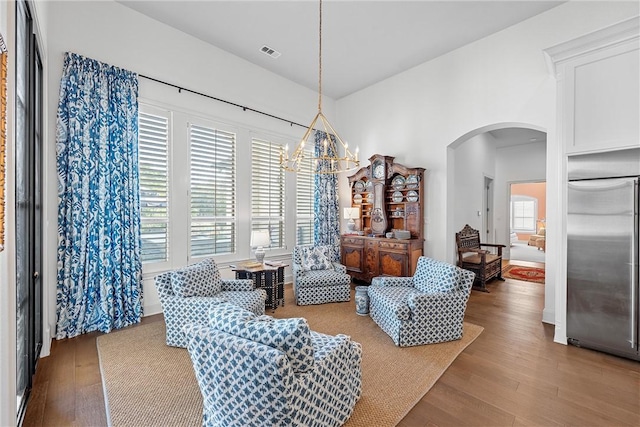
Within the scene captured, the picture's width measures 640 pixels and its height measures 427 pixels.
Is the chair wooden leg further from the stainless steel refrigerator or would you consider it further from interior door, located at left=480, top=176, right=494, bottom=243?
interior door, located at left=480, top=176, right=494, bottom=243

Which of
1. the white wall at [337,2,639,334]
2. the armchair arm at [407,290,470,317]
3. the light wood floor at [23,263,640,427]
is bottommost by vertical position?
the light wood floor at [23,263,640,427]

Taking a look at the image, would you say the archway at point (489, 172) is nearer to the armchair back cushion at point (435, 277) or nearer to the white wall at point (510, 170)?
the white wall at point (510, 170)

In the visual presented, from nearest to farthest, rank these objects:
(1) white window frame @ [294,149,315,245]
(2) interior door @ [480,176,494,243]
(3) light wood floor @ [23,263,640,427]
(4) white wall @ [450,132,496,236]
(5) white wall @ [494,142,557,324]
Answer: (3) light wood floor @ [23,263,640,427] → (1) white window frame @ [294,149,315,245] → (4) white wall @ [450,132,496,236] → (2) interior door @ [480,176,494,243] → (5) white wall @ [494,142,557,324]

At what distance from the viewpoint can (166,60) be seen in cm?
409

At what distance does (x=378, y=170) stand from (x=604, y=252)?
3330mm

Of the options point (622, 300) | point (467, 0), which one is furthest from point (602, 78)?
point (622, 300)

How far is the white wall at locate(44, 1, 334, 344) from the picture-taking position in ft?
10.7

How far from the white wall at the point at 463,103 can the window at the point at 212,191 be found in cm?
284

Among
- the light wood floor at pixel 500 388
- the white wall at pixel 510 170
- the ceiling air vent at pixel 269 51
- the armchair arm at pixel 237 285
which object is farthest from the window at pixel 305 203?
the white wall at pixel 510 170

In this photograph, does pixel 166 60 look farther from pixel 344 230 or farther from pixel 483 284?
pixel 483 284

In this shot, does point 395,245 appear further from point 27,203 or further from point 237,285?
point 27,203

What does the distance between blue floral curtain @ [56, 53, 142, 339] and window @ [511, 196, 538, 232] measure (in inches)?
589

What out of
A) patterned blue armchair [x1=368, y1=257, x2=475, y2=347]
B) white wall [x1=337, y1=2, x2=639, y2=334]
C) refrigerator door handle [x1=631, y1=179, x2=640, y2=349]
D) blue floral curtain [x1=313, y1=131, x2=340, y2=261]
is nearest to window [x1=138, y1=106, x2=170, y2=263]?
blue floral curtain [x1=313, y1=131, x2=340, y2=261]

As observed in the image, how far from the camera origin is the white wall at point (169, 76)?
10.7ft
